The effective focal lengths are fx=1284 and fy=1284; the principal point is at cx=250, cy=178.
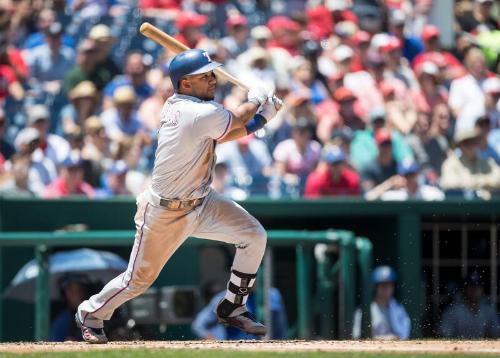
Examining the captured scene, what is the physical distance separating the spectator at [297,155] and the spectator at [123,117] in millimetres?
1412

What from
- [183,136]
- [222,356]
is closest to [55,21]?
[183,136]

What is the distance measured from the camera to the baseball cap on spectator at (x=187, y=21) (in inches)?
524

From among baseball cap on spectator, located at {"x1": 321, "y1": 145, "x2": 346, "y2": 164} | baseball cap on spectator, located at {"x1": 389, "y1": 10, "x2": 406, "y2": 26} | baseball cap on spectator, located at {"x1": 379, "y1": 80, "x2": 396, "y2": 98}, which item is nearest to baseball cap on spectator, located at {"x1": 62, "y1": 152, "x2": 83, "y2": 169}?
baseball cap on spectator, located at {"x1": 321, "y1": 145, "x2": 346, "y2": 164}

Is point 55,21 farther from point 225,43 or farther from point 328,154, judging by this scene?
point 328,154

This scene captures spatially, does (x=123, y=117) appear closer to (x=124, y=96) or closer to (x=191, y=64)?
(x=124, y=96)

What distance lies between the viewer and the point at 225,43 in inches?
540

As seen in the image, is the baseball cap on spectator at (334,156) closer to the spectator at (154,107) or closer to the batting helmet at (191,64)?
the spectator at (154,107)

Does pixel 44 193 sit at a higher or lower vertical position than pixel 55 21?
lower

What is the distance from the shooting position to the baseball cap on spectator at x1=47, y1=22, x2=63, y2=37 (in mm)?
13250

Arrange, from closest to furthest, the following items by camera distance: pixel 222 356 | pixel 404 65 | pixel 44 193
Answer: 1. pixel 222 356
2. pixel 44 193
3. pixel 404 65

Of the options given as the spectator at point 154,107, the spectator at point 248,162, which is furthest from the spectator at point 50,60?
the spectator at point 248,162

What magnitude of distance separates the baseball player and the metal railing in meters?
2.61

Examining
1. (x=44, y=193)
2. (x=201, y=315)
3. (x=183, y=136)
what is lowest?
(x=201, y=315)

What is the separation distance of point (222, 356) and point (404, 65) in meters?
7.96
